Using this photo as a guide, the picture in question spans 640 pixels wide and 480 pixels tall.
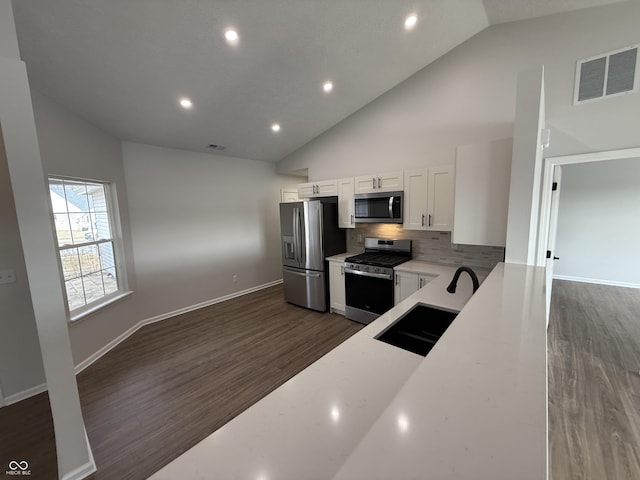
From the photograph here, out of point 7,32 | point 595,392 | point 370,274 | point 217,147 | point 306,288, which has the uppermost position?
point 217,147

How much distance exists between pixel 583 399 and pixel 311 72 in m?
3.93

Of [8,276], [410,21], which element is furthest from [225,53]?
[8,276]

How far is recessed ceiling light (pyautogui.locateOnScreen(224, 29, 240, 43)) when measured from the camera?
210 centimetres

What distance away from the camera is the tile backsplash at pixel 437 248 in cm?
308

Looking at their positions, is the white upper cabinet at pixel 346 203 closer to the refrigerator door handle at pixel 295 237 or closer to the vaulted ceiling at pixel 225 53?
the refrigerator door handle at pixel 295 237

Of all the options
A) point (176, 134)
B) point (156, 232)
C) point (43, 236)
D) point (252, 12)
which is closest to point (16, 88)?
point (43, 236)

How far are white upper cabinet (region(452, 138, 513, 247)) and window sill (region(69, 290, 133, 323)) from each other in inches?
153

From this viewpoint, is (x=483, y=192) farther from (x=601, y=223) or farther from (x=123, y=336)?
(x=601, y=223)

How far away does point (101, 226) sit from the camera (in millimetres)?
3084

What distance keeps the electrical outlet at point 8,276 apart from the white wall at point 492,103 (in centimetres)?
386

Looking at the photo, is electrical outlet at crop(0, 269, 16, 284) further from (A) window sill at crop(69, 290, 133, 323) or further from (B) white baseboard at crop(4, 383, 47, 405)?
(B) white baseboard at crop(4, 383, 47, 405)

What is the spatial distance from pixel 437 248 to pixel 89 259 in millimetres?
4253

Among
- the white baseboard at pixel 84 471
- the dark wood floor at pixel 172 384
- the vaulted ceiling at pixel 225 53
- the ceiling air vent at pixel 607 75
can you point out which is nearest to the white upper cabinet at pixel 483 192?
the ceiling air vent at pixel 607 75

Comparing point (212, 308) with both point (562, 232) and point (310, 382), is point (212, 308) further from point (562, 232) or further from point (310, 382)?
point (562, 232)
